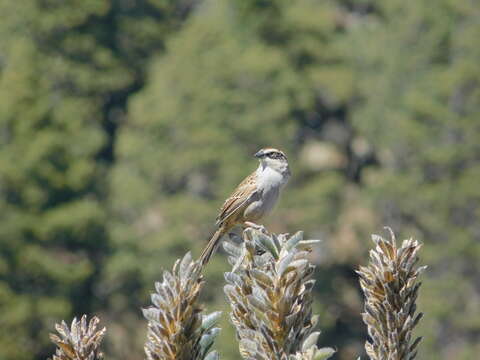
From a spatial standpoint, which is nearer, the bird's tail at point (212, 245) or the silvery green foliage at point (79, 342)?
the silvery green foliage at point (79, 342)

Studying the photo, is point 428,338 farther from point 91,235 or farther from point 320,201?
point 91,235

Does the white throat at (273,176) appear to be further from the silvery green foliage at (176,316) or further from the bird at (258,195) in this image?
the silvery green foliage at (176,316)

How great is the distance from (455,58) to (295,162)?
6447mm

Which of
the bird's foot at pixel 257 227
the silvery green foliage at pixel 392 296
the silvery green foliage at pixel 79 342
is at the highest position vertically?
the bird's foot at pixel 257 227

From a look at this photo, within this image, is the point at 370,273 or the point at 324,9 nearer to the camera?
the point at 370,273

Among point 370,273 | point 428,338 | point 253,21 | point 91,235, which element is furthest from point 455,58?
point 370,273

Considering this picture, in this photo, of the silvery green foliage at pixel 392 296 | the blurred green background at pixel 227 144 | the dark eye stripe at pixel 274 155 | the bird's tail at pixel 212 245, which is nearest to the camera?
the silvery green foliage at pixel 392 296

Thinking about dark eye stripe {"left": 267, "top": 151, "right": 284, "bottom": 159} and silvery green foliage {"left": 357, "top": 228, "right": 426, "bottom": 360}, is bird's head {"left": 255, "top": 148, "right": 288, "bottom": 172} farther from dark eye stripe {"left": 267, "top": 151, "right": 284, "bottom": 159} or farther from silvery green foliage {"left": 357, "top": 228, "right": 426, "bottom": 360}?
silvery green foliage {"left": 357, "top": 228, "right": 426, "bottom": 360}

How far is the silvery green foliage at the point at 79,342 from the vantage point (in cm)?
464

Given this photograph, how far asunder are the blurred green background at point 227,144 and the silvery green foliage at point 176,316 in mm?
26492

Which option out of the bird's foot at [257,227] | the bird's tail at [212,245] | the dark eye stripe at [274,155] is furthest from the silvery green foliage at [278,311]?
the dark eye stripe at [274,155]

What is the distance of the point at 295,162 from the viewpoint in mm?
37906

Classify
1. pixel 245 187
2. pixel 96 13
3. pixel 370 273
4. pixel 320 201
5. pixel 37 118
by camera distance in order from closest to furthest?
pixel 370 273
pixel 245 187
pixel 37 118
pixel 320 201
pixel 96 13

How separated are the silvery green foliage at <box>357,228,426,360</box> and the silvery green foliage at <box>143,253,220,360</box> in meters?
0.80
